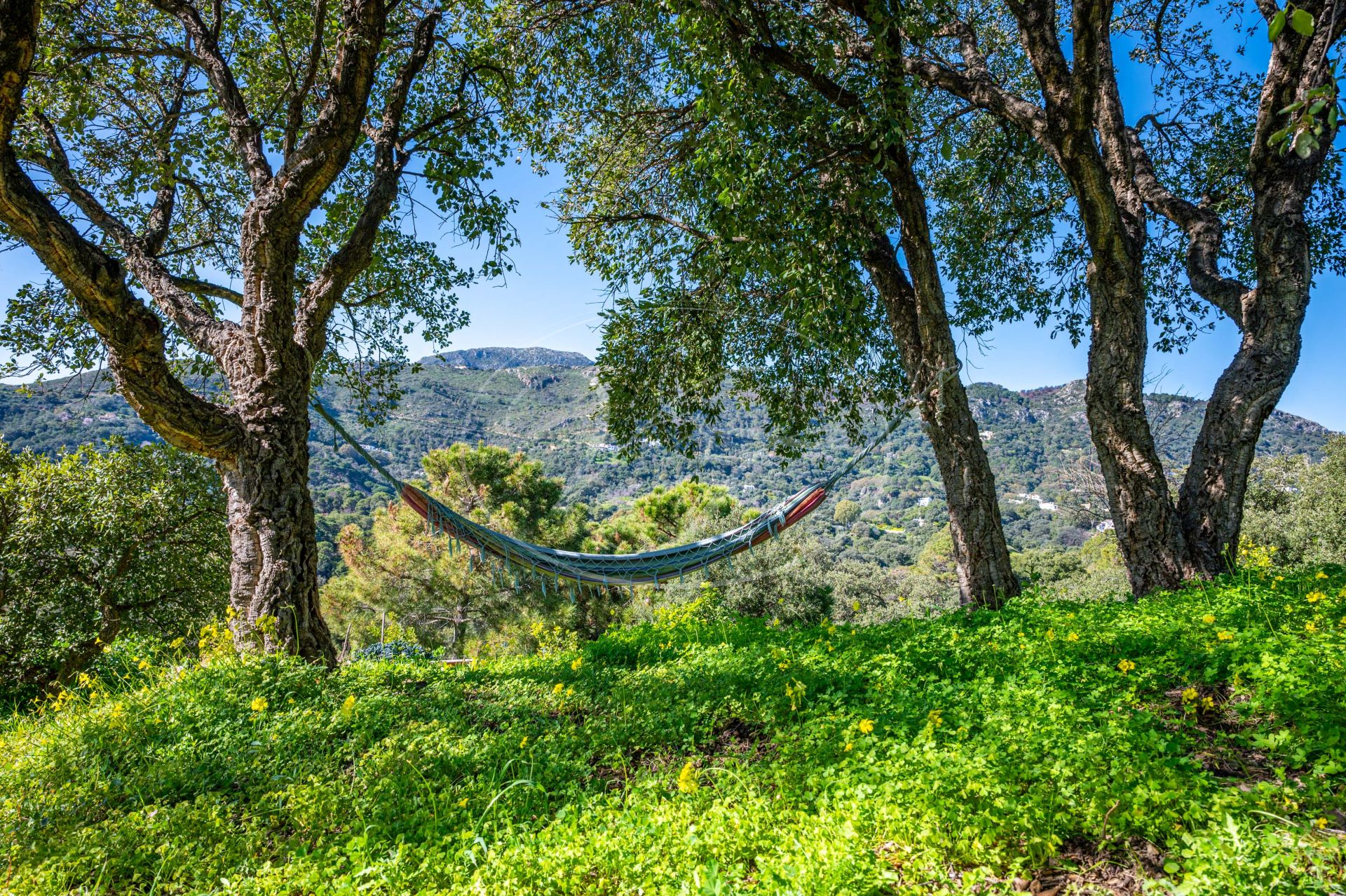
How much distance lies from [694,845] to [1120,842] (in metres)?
0.91

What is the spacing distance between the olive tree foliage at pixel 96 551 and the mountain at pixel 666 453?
96cm

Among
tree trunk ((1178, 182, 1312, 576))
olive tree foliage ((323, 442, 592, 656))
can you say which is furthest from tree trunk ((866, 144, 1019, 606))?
olive tree foliage ((323, 442, 592, 656))

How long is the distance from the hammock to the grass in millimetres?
1303

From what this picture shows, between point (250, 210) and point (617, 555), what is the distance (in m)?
3.09

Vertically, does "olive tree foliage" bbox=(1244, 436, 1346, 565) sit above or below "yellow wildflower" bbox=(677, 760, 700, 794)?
above

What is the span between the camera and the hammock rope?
4.25 metres

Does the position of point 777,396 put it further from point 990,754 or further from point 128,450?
point 128,450

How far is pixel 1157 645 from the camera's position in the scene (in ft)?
7.50

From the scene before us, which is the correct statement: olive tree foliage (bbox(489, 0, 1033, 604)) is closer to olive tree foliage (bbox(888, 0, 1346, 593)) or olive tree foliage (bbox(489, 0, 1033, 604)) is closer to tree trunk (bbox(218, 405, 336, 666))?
olive tree foliage (bbox(888, 0, 1346, 593))

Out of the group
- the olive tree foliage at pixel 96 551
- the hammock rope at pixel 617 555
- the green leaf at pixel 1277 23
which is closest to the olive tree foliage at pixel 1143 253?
the hammock rope at pixel 617 555

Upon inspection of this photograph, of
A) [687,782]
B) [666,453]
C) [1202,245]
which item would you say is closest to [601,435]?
[666,453]

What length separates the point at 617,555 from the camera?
15.5ft

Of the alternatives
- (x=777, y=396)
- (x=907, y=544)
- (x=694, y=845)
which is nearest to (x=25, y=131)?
(x=777, y=396)

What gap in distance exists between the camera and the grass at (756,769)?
4.34 feet
